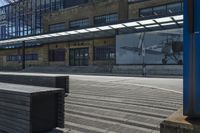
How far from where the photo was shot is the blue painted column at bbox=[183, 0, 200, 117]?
8.45ft

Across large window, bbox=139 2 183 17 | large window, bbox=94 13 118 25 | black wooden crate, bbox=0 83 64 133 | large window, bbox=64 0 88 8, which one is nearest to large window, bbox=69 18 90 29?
large window, bbox=94 13 118 25

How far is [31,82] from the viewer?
8523mm

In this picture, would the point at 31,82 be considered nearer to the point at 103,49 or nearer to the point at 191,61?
the point at 191,61

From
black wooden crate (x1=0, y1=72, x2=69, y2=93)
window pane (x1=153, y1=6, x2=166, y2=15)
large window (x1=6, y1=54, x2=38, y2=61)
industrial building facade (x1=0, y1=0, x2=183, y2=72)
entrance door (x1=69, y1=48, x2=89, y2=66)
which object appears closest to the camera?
black wooden crate (x1=0, y1=72, x2=69, y2=93)

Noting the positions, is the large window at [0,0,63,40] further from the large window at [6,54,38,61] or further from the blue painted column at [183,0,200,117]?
the blue painted column at [183,0,200,117]

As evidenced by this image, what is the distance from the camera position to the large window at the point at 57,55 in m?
41.7

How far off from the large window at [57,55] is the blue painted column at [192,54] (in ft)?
129

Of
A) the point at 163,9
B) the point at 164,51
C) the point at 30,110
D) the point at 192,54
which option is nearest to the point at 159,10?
the point at 163,9

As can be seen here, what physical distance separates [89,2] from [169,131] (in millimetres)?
42300

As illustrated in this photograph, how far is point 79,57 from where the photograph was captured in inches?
1547

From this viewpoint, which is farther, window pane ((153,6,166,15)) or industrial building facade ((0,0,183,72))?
window pane ((153,6,166,15))

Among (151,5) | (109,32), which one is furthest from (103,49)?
(151,5)

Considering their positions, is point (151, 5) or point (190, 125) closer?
point (190, 125)

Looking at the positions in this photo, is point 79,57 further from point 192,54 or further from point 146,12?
point 192,54
